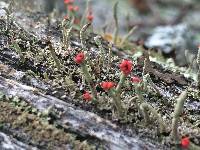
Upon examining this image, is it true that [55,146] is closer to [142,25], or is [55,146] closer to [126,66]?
[126,66]

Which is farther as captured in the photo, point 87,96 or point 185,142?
point 87,96

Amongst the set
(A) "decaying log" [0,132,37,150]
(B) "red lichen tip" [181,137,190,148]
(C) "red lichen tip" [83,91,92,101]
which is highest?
(C) "red lichen tip" [83,91,92,101]

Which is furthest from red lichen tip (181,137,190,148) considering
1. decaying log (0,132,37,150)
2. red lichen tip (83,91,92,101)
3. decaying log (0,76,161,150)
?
decaying log (0,132,37,150)

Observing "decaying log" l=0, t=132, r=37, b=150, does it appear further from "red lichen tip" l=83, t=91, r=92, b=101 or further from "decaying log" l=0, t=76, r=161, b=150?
"red lichen tip" l=83, t=91, r=92, b=101

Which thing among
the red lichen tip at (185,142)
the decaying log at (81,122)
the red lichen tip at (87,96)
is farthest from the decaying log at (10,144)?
the red lichen tip at (185,142)

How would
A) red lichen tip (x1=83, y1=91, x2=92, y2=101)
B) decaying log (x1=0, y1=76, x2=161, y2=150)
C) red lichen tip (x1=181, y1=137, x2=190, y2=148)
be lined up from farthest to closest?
1. red lichen tip (x1=83, y1=91, x2=92, y2=101)
2. decaying log (x1=0, y1=76, x2=161, y2=150)
3. red lichen tip (x1=181, y1=137, x2=190, y2=148)

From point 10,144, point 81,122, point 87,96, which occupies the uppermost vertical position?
point 87,96

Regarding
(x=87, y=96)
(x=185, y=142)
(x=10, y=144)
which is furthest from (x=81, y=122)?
(x=185, y=142)

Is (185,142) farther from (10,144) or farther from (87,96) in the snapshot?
(10,144)

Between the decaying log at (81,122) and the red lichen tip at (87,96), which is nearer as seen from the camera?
the decaying log at (81,122)

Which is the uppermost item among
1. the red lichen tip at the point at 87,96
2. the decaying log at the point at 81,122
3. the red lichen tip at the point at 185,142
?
the red lichen tip at the point at 87,96

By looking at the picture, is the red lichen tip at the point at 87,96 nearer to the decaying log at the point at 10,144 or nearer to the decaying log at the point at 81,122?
the decaying log at the point at 81,122
